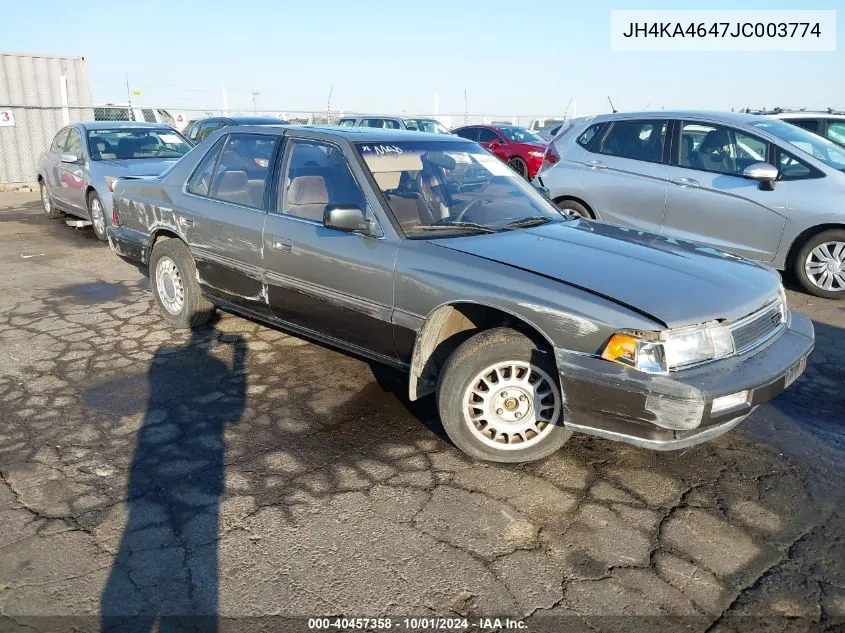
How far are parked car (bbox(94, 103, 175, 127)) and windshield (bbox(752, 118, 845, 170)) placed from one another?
14.2 meters

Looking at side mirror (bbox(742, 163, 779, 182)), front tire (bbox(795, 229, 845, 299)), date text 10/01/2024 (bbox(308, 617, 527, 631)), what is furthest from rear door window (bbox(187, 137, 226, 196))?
front tire (bbox(795, 229, 845, 299))

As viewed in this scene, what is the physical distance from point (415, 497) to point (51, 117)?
16.3 m

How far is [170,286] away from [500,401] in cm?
330

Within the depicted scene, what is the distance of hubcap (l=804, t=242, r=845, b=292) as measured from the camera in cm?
643

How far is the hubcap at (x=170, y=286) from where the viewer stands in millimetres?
5453

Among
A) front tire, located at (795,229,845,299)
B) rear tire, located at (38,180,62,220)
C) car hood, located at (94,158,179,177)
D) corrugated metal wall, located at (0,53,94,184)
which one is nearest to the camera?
front tire, located at (795,229,845,299)

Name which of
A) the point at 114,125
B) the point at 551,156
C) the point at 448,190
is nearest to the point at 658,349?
the point at 448,190

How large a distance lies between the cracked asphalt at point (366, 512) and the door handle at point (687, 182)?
103 inches

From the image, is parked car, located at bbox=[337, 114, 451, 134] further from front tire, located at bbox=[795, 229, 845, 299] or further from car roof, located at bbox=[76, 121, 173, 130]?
front tire, located at bbox=[795, 229, 845, 299]

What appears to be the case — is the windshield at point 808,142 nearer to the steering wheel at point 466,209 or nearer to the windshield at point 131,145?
the steering wheel at point 466,209

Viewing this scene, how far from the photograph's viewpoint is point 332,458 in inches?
140

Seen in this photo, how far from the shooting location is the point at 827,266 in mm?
6473

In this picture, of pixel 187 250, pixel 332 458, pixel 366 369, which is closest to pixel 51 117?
pixel 187 250

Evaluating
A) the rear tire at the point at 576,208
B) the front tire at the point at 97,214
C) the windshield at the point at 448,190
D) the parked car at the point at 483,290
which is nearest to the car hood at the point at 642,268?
the parked car at the point at 483,290
